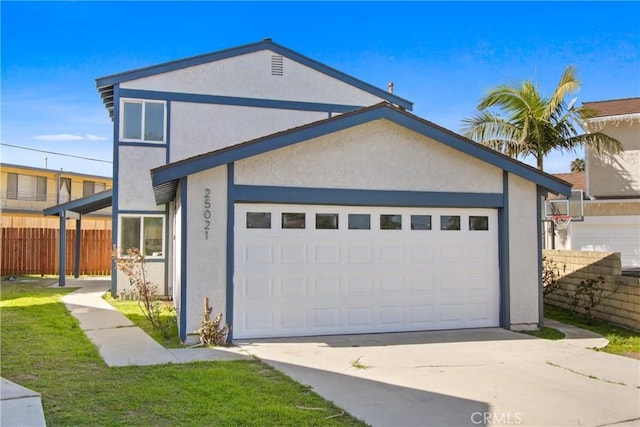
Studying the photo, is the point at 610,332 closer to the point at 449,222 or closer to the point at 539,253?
the point at 539,253

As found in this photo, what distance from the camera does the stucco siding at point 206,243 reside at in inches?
357

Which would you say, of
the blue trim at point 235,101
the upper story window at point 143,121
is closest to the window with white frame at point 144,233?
the upper story window at point 143,121

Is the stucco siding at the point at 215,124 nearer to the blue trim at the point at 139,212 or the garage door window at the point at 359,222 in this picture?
the blue trim at the point at 139,212

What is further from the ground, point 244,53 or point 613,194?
point 244,53

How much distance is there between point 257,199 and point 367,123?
8.45ft

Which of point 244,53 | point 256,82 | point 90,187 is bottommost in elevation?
point 90,187

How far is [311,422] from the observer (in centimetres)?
527

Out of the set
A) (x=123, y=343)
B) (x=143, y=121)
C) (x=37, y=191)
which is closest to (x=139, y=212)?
(x=143, y=121)

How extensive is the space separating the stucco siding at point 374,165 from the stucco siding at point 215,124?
23.0 feet

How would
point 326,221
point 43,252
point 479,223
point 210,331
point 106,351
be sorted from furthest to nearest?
point 43,252
point 479,223
point 326,221
point 210,331
point 106,351

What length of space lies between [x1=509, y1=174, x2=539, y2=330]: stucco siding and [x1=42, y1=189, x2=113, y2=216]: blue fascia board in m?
12.3

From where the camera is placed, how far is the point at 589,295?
38.6 feet

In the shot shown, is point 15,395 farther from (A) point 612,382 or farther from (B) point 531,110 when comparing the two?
(B) point 531,110

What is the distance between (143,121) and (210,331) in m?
9.20
